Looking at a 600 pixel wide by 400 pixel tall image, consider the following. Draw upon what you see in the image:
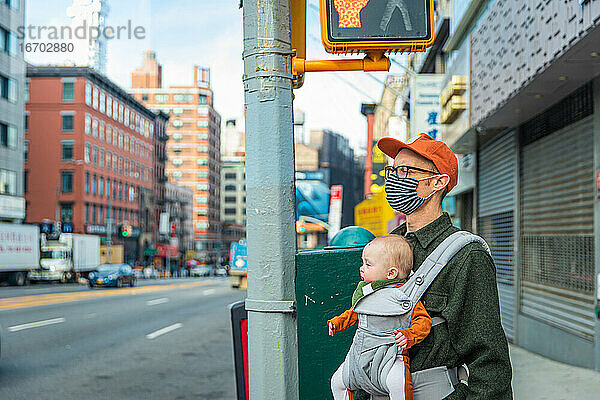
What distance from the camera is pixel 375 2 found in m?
2.87

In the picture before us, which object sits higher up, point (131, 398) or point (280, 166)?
point (280, 166)

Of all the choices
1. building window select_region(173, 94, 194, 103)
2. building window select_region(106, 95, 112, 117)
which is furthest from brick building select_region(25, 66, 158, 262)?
building window select_region(173, 94, 194, 103)

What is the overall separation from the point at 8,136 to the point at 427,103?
38250mm

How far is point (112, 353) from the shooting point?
12.8 meters

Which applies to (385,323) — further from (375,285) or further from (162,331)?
(162,331)

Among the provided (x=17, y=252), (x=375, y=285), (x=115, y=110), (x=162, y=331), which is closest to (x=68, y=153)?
(x=115, y=110)

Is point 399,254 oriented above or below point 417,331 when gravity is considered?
above

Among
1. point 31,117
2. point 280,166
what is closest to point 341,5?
point 280,166

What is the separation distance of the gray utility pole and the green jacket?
72cm

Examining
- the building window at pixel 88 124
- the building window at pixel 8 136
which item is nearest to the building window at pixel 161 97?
the building window at pixel 88 124

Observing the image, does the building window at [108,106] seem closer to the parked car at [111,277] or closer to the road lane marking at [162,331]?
the parked car at [111,277]

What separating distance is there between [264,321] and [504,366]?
3.39ft

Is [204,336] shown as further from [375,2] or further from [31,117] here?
[31,117]

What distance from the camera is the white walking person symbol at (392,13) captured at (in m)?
2.88
